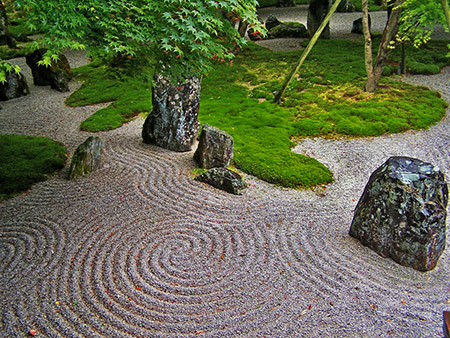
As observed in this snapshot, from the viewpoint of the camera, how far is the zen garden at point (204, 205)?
6.07 metres

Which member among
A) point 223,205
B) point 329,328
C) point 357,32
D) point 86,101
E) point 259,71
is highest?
point 357,32

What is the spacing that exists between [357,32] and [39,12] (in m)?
26.6

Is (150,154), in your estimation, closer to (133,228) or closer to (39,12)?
(133,228)

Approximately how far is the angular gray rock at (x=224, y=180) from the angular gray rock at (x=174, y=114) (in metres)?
2.31

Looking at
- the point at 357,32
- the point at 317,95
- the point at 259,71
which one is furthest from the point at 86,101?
the point at 357,32

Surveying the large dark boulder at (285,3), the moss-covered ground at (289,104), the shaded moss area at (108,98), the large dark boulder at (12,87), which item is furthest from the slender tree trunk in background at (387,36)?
the large dark boulder at (285,3)

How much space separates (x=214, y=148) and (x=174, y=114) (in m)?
2.01

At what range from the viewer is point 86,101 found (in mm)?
17188

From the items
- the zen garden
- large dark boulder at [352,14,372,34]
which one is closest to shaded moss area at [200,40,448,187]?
the zen garden

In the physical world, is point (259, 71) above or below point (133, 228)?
above

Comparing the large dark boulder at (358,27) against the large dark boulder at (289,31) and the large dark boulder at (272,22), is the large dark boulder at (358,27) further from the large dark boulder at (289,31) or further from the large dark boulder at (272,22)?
the large dark boulder at (272,22)

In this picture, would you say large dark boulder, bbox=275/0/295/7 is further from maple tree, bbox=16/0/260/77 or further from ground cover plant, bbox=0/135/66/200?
maple tree, bbox=16/0/260/77

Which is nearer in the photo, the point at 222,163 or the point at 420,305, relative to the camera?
the point at 420,305

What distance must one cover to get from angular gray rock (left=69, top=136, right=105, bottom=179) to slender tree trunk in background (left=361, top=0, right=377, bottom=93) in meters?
12.0
